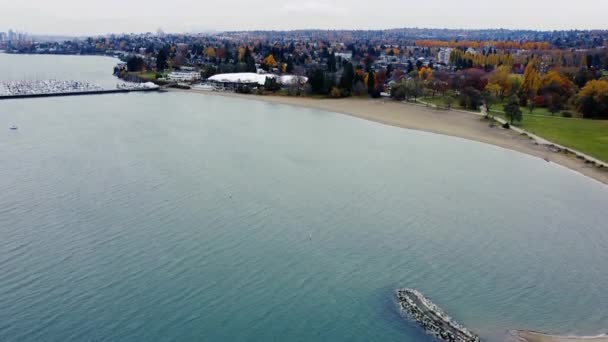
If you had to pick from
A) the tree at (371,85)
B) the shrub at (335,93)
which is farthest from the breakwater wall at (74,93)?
the tree at (371,85)

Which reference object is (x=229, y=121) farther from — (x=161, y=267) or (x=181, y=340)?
(x=181, y=340)

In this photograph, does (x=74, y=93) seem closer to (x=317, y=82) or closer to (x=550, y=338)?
(x=317, y=82)

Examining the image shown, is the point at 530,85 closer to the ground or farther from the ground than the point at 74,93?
farther from the ground

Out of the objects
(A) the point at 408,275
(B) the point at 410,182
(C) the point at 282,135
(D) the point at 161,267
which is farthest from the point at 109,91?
(A) the point at 408,275

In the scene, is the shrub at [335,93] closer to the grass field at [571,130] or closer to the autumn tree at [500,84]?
the autumn tree at [500,84]

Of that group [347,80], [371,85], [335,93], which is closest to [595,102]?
[371,85]

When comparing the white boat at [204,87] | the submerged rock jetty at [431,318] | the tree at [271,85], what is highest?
the tree at [271,85]

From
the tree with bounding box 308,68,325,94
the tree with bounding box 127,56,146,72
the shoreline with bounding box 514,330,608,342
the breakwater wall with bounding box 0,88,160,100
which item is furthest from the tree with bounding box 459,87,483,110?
the tree with bounding box 127,56,146,72
